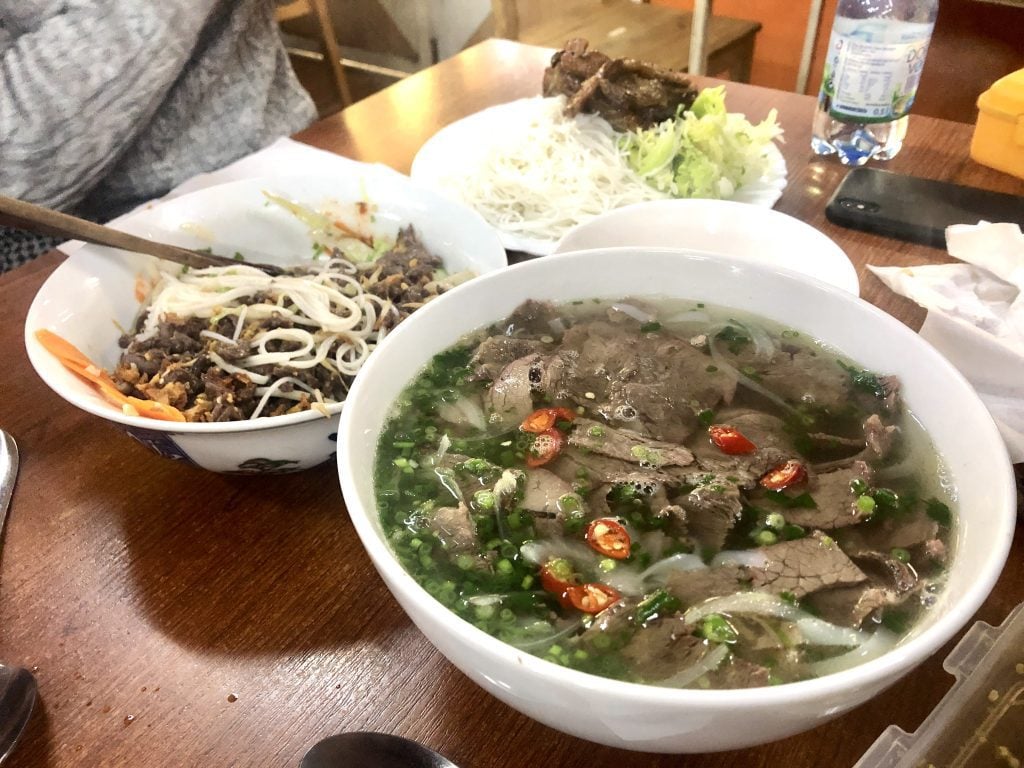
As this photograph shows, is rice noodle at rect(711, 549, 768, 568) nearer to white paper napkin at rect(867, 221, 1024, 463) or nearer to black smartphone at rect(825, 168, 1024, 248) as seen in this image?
white paper napkin at rect(867, 221, 1024, 463)

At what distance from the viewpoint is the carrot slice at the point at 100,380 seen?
1308mm

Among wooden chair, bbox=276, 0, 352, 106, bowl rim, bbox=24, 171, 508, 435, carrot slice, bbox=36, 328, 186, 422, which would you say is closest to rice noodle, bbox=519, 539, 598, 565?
bowl rim, bbox=24, 171, 508, 435

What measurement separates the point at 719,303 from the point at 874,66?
1316mm

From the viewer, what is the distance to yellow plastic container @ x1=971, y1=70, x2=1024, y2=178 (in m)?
2.14

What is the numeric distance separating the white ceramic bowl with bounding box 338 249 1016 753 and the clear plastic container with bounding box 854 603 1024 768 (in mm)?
180

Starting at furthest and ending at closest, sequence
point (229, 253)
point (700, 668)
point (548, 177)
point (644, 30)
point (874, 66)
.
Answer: point (644, 30) < point (548, 177) < point (874, 66) < point (229, 253) < point (700, 668)

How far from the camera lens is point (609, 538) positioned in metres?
1.04

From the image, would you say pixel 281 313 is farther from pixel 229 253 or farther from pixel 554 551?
pixel 554 551

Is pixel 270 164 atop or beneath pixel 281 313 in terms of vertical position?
beneath

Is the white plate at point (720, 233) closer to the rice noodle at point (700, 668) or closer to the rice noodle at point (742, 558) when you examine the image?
the rice noodle at point (742, 558)

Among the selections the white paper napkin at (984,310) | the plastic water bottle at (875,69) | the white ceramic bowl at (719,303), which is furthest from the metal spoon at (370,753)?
the plastic water bottle at (875,69)

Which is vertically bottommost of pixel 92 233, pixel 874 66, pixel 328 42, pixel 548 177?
pixel 328 42

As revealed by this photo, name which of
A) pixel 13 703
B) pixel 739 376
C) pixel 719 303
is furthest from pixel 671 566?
pixel 13 703

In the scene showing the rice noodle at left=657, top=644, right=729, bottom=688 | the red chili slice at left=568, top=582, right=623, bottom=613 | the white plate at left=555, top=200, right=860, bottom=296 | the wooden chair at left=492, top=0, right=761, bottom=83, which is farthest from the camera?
the wooden chair at left=492, top=0, right=761, bottom=83
